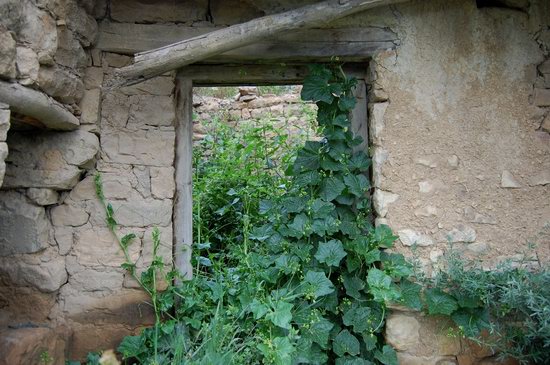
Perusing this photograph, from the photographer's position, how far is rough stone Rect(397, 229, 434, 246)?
279 centimetres

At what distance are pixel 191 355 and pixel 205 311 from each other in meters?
0.33

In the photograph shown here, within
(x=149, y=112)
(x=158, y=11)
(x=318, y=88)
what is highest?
(x=158, y=11)

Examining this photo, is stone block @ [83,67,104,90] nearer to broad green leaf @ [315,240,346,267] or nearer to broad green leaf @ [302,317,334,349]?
broad green leaf @ [315,240,346,267]

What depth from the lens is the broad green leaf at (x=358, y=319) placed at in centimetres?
266

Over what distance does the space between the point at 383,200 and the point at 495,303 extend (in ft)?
2.59

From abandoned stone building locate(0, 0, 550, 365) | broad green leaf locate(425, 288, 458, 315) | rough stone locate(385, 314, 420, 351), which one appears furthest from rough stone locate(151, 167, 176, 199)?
broad green leaf locate(425, 288, 458, 315)

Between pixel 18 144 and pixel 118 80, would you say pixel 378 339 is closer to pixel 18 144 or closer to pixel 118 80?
pixel 118 80

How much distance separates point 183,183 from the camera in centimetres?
307

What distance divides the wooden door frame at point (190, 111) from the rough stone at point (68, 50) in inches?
24.2

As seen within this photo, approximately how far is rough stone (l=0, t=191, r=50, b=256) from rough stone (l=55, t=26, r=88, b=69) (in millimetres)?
800

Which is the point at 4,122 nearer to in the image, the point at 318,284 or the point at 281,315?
the point at 281,315

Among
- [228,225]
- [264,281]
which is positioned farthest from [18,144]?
[228,225]

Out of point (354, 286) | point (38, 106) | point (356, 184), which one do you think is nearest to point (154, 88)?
point (38, 106)

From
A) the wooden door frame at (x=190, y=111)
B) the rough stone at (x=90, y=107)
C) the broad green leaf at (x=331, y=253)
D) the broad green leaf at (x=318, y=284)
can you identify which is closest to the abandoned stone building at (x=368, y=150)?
the rough stone at (x=90, y=107)
